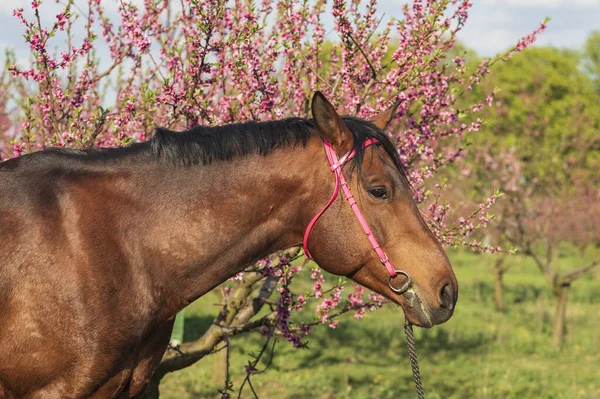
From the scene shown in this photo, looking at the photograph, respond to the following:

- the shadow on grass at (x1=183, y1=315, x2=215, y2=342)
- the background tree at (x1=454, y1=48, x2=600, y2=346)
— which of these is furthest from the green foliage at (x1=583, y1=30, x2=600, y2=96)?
the shadow on grass at (x1=183, y1=315, x2=215, y2=342)

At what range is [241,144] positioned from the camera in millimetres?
3592

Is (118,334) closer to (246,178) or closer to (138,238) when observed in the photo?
(138,238)

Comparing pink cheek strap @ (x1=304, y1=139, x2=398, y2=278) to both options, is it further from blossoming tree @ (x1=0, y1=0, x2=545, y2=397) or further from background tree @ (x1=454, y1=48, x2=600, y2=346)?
background tree @ (x1=454, y1=48, x2=600, y2=346)

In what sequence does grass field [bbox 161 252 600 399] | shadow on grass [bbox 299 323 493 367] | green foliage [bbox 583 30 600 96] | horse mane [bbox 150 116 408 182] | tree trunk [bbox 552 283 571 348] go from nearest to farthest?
horse mane [bbox 150 116 408 182] < grass field [bbox 161 252 600 399] < shadow on grass [bbox 299 323 493 367] < tree trunk [bbox 552 283 571 348] < green foliage [bbox 583 30 600 96]

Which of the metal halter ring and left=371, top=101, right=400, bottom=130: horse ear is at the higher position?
left=371, top=101, right=400, bottom=130: horse ear

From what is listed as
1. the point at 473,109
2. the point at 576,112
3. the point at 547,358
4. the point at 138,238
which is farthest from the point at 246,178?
the point at 576,112

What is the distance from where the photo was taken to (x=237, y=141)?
11.8ft

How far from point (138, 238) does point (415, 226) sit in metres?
1.42

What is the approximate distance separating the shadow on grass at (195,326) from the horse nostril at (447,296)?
31.8 ft

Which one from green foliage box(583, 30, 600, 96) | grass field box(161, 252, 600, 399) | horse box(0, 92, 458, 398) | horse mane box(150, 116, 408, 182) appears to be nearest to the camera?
horse box(0, 92, 458, 398)

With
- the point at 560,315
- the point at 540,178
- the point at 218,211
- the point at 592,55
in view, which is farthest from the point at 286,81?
the point at 592,55

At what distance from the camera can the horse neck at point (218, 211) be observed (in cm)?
350

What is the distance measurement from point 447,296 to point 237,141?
135cm

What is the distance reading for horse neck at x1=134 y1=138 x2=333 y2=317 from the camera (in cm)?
350
